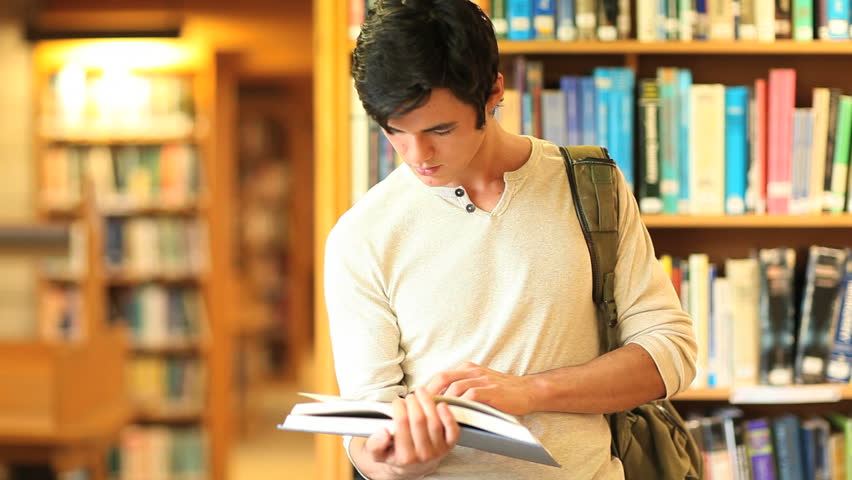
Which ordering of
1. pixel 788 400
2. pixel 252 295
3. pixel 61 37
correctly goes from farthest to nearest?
pixel 252 295 → pixel 61 37 → pixel 788 400

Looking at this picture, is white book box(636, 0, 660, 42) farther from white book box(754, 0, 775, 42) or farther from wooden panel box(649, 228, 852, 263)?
wooden panel box(649, 228, 852, 263)

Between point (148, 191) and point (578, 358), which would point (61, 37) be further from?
point (578, 358)

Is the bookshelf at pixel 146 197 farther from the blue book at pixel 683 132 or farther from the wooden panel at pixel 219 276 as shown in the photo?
the blue book at pixel 683 132

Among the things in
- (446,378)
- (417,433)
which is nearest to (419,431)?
(417,433)

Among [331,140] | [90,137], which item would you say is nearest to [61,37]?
[90,137]

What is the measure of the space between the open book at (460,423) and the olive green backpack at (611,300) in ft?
0.91

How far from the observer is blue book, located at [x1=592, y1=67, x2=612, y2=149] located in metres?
2.27

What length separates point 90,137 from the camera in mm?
5387

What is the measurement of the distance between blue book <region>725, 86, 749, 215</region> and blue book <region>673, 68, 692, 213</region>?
0.32ft

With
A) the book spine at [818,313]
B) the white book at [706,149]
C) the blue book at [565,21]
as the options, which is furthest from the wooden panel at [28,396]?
the book spine at [818,313]

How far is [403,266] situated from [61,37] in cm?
460

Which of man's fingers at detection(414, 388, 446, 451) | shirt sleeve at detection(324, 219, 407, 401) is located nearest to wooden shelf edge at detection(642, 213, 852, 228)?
shirt sleeve at detection(324, 219, 407, 401)

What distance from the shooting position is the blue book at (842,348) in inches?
89.7

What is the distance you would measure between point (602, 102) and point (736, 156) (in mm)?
351
